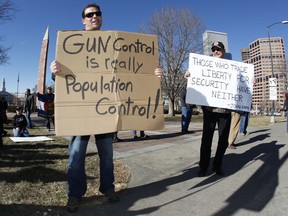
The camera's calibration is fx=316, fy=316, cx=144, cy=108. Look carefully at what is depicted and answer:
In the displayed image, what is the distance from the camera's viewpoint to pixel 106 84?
3.87 meters

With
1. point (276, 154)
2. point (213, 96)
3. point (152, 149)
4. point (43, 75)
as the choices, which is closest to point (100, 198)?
point (213, 96)

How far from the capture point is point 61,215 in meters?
3.47

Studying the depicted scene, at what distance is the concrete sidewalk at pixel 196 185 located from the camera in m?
3.64

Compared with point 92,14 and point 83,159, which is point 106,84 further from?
point 83,159

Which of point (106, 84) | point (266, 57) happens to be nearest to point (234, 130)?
point (106, 84)

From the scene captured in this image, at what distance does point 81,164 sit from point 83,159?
2.5 inches

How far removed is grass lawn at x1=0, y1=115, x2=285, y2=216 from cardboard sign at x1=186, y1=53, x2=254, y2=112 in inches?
70.1

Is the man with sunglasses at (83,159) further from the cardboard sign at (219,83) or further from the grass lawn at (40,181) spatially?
the cardboard sign at (219,83)

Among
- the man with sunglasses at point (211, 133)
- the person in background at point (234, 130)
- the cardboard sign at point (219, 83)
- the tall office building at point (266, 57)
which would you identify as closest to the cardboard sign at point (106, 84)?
the cardboard sign at point (219, 83)

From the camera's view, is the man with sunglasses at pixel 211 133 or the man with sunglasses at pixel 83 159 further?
the man with sunglasses at pixel 211 133

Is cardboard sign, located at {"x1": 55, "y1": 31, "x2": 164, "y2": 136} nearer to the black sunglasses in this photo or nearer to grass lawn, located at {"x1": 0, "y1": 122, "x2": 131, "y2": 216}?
the black sunglasses

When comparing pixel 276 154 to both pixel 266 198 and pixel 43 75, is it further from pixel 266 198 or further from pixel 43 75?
pixel 43 75

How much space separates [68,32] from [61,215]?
6.84ft

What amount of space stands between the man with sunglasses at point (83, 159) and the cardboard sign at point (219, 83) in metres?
1.66
